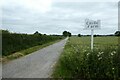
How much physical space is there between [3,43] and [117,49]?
1596cm

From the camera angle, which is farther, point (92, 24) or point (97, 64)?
point (92, 24)

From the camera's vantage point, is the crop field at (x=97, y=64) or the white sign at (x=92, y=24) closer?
the crop field at (x=97, y=64)

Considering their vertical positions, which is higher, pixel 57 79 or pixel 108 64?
pixel 108 64

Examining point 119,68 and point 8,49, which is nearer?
point 119,68

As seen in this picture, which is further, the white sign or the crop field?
the white sign

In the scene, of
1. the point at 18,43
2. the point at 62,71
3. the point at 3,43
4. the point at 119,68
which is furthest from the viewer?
the point at 18,43

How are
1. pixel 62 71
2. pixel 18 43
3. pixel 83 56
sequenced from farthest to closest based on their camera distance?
pixel 18 43 < pixel 62 71 < pixel 83 56

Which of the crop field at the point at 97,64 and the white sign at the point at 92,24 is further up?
the white sign at the point at 92,24

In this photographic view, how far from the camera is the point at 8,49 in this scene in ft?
84.3

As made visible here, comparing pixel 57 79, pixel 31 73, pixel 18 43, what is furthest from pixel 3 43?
pixel 57 79

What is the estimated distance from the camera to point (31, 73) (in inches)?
555

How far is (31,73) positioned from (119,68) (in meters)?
5.21

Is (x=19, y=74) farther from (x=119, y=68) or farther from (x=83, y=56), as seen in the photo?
(x=119, y=68)

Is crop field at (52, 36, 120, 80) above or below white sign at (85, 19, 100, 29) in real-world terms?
below
